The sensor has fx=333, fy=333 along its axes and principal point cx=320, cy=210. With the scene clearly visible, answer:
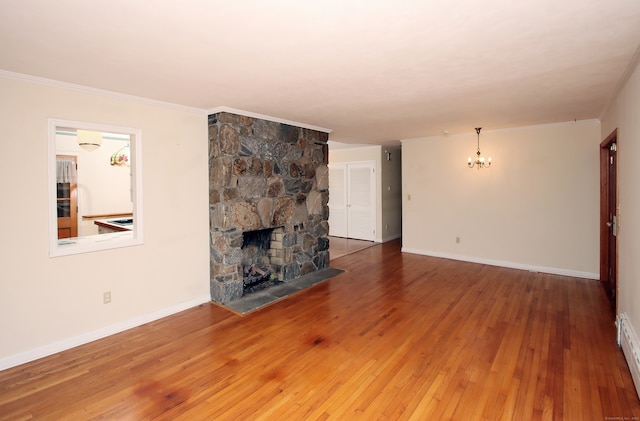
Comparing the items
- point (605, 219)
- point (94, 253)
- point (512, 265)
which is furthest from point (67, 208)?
point (605, 219)

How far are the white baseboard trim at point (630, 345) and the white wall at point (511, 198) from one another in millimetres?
2348

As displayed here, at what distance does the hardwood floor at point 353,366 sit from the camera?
2170mm

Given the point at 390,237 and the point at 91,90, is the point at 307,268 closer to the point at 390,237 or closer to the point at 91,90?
the point at 91,90

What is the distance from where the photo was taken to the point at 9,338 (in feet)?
8.89

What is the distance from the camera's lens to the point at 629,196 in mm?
2807

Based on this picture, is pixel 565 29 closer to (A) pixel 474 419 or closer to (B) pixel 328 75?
(B) pixel 328 75

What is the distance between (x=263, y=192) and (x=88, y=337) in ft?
7.79

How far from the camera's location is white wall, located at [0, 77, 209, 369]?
8.89 ft

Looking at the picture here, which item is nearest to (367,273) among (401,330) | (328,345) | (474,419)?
(401,330)

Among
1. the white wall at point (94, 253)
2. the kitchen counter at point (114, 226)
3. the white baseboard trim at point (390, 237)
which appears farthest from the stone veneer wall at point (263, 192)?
the white baseboard trim at point (390, 237)

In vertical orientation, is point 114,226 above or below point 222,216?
below

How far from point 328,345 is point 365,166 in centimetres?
563

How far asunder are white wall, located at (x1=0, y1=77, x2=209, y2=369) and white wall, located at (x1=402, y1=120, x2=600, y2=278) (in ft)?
13.8

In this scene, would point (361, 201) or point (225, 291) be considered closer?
point (225, 291)
